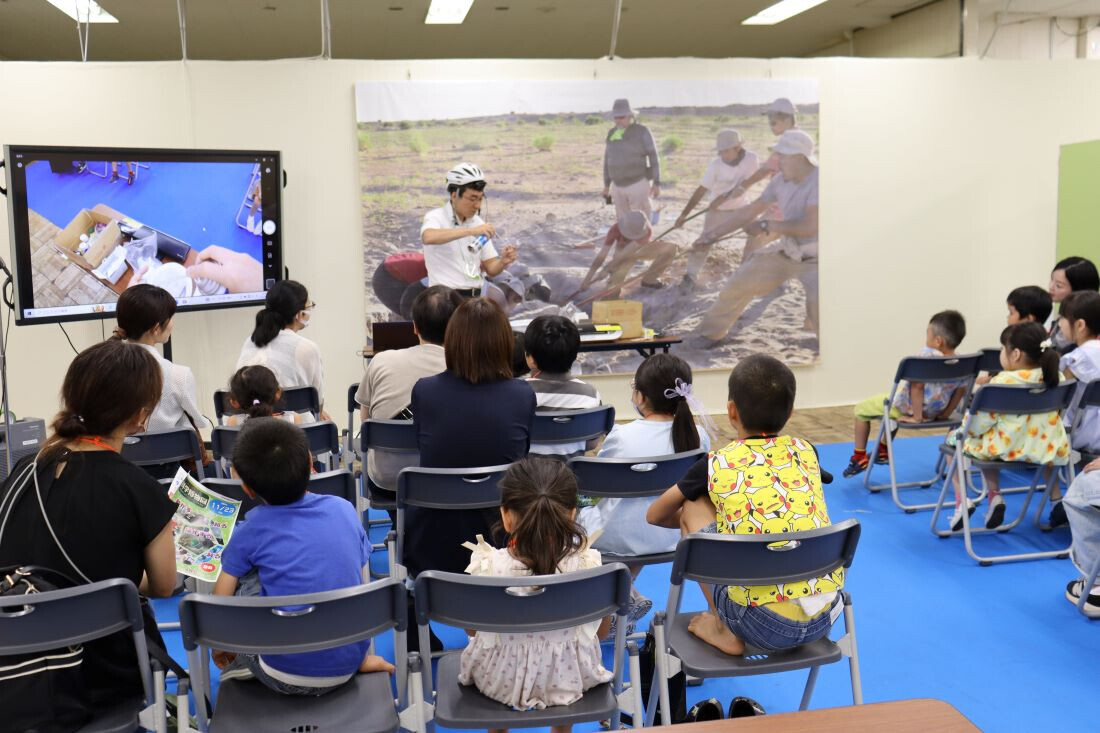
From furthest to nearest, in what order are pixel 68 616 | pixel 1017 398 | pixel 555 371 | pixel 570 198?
1. pixel 570 198
2. pixel 1017 398
3. pixel 555 371
4. pixel 68 616

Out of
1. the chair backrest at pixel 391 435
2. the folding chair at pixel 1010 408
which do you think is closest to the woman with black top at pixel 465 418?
the chair backrest at pixel 391 435

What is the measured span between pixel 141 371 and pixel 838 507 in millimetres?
3656

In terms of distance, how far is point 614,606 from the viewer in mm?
1989

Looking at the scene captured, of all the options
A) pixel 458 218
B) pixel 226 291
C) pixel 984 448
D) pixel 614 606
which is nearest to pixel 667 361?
pixel 614 606

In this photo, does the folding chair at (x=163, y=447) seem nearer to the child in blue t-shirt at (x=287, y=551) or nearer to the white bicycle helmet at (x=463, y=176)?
the child in blue t-shirt at (x=287, y=551)

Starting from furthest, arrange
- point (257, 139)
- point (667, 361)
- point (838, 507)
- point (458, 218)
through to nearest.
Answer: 1. point (257, 139)
2. point (458, 218)
3. point (838, 507)
4. point (667, 361)

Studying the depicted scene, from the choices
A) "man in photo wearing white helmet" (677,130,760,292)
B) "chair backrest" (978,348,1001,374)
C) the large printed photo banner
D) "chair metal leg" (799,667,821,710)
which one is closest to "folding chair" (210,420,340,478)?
"chair metal leg" (799,667,821,710)

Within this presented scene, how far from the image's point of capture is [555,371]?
3502mm

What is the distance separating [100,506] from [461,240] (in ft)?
13.4

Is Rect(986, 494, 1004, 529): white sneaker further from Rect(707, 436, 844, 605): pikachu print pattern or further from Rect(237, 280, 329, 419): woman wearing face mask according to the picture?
Rect(237, 280, 329, 419): woman wearing face mask

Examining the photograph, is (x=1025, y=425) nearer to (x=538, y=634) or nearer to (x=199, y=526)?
(x=538, y=634)

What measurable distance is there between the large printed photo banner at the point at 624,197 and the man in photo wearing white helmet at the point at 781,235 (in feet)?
0.03

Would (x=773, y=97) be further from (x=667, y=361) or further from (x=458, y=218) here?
(x=667, y=361)

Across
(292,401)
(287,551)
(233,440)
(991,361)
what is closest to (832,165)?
(991,361)
